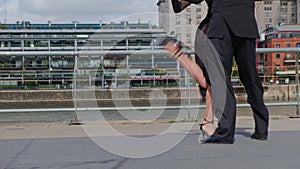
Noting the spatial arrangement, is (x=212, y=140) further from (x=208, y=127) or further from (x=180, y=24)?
(x=180, y=24)

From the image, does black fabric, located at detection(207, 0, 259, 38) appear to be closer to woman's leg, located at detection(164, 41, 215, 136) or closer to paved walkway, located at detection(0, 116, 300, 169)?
woman's leg, located at detection(164, 41, 215, 136)

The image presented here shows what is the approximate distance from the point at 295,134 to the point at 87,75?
3.43m

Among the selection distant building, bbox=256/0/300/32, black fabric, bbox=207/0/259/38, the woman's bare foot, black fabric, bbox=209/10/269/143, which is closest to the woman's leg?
the woman's bare foot

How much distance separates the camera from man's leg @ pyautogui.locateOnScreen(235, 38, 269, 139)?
2.93 metres

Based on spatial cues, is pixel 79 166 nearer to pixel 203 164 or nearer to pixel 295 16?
pixel 203 164

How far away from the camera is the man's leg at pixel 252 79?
2.93m

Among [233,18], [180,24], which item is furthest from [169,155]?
[180,24]

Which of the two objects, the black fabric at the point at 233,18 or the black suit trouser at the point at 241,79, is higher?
the black fabric at the point at 233,18

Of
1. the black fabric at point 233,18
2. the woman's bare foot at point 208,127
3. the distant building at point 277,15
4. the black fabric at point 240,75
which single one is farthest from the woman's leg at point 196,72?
the distant building at point 277,15

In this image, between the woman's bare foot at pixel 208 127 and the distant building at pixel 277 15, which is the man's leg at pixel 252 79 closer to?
the woman's bare foot at pixel 208 127

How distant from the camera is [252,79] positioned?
3021 millimetres

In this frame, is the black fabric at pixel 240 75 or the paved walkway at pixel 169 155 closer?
the paved walkway at pixel 169 155

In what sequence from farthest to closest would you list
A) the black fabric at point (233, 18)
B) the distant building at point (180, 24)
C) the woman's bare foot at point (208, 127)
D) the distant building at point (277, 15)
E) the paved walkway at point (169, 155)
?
the distant building at point (277, 15) → the distant building at point (180, 24) → the woman's bare foot at point (208, 127) → the black fabric at point (233, 18) → the paved walkway at point (169, 155)

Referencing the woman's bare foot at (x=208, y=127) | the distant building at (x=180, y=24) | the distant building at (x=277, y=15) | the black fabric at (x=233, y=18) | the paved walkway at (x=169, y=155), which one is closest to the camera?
the paved walkway at (x=169, y=155)
